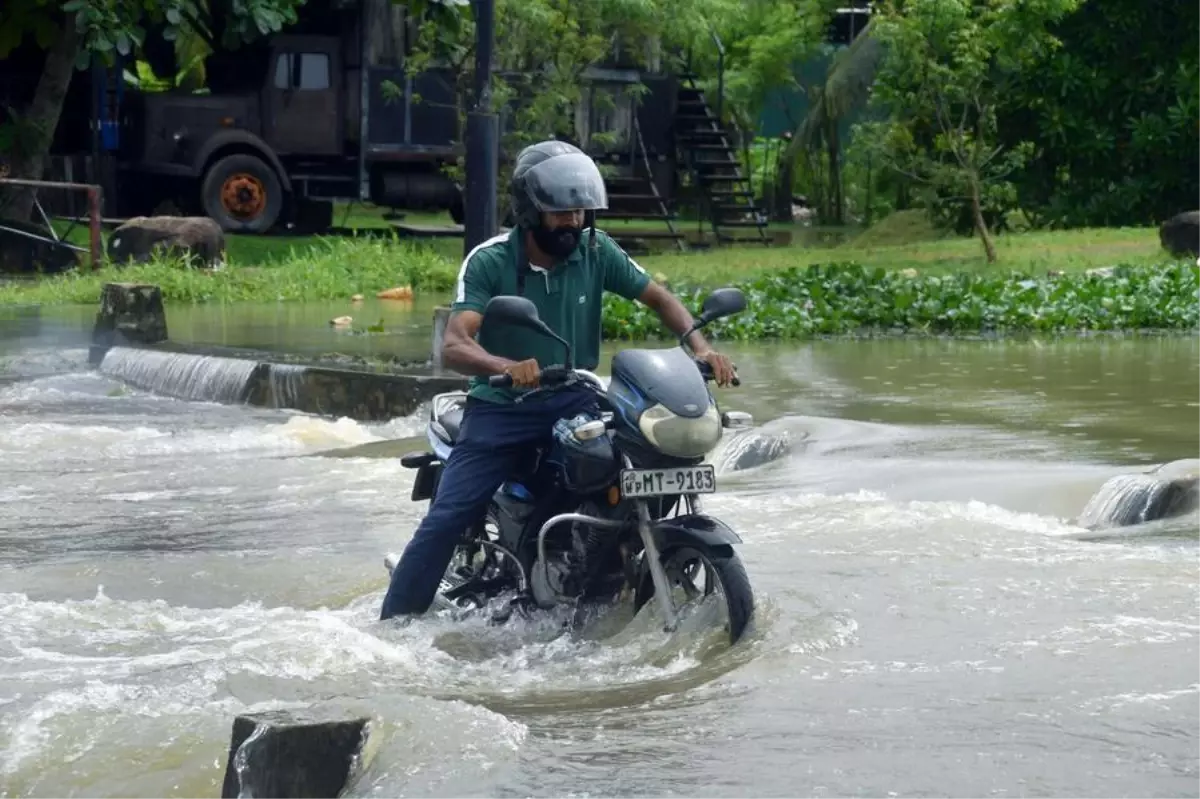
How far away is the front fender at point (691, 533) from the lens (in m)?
6.44

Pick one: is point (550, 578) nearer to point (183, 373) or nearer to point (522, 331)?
point (522, 331)

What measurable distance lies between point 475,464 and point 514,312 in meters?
0.79

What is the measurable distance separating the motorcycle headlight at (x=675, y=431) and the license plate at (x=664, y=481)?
0.06m

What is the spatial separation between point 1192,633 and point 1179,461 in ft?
9.67

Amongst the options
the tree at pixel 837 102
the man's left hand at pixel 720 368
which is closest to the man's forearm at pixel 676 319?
the man's left hand at pixel 720 368

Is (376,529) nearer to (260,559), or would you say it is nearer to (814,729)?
(260,559)

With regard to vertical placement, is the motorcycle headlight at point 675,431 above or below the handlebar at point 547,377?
below

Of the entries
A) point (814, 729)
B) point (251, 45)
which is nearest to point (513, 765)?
point (814, 729)

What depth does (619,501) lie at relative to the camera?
6.66m

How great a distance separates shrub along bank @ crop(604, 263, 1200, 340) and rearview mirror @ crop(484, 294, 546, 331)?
11.1 meters

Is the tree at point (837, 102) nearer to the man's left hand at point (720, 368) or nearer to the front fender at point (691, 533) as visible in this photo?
the man's left hand at point (720, 368)

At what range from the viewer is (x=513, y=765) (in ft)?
18.2

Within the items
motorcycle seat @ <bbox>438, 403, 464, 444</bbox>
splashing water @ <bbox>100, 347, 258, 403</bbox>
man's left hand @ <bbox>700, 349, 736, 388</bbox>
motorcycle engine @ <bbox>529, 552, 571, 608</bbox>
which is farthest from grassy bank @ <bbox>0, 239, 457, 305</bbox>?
man's left hand @ <bbox>700, 349, 736, 388</bbox>

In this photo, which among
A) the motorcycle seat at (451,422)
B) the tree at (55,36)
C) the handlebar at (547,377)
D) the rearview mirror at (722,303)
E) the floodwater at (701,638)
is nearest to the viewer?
the floodwater at (701,638)
